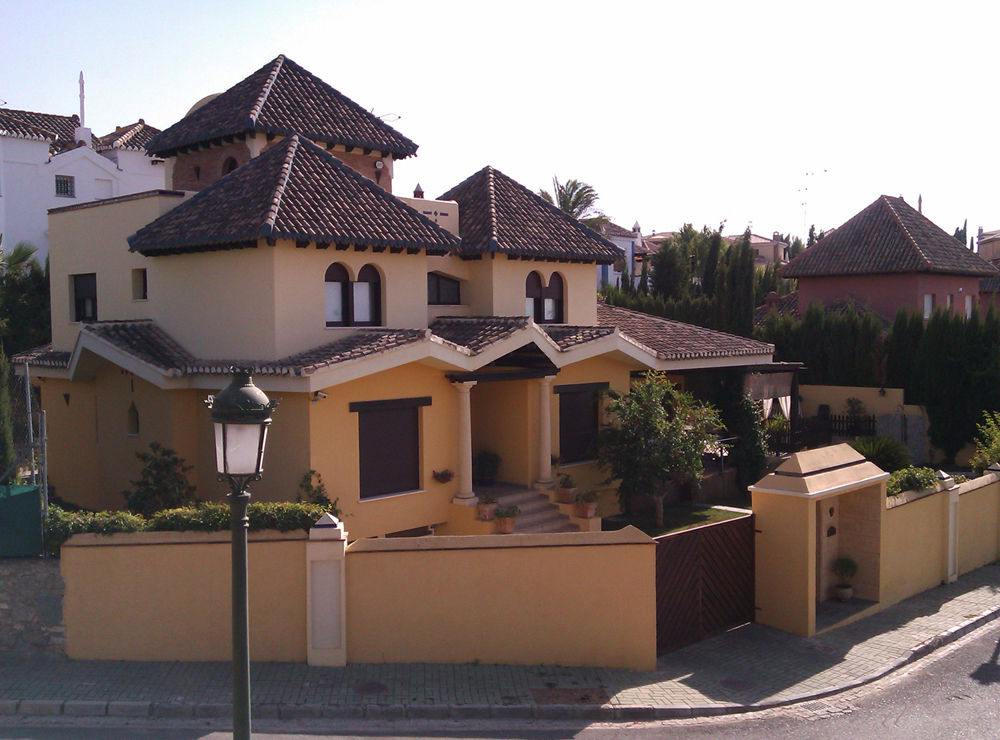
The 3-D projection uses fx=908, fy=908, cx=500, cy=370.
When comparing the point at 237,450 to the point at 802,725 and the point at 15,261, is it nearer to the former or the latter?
the point at 802,725

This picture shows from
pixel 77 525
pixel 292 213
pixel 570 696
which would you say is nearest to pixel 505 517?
pixel 570 696

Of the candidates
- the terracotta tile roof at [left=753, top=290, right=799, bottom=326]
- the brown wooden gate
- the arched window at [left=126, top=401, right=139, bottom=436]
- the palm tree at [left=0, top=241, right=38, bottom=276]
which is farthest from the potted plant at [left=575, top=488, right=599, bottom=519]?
the terracotta tile roof at [left=753, top=290, right=799, bottom=326]

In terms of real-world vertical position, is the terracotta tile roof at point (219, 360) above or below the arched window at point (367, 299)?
below

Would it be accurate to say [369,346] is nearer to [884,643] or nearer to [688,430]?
[688,430]

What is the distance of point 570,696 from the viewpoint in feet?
38.0

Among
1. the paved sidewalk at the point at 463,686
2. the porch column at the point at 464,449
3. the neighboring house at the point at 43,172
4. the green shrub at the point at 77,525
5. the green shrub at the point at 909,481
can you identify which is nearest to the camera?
the paved sidewalk at the point at 463,686

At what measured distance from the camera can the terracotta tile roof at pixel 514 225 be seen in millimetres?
21531

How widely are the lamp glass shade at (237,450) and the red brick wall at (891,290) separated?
32862mm

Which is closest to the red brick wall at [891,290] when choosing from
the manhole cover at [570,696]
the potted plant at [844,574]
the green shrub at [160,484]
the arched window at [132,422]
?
the potted plant at [844,574]

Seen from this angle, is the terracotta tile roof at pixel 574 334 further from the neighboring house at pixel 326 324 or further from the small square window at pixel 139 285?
the small square window at pixel 139 285

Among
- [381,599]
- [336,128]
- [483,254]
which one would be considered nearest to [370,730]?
[381,599]

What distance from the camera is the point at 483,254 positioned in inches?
837

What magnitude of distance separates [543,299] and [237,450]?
52.9ft

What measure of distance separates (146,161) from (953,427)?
3791cm
